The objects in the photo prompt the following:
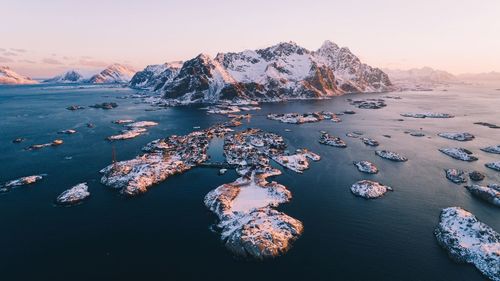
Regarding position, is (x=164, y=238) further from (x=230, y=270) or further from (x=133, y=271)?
(x=230, y=270)

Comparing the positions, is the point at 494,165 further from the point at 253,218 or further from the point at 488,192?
the point at 253,218

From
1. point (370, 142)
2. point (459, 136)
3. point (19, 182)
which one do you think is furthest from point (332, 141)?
point (19, 182)

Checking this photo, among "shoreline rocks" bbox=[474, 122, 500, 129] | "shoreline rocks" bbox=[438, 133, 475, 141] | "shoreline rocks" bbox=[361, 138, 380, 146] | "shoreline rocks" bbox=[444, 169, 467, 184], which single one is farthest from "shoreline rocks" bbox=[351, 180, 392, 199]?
"shoreline rocks" bbox=[474, 122, 500, 129]

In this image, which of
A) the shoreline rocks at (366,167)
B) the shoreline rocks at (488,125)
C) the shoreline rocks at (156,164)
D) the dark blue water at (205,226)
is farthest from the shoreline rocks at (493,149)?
the shoreline rocks at (156,164)

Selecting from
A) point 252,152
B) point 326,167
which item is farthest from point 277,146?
point 326,167

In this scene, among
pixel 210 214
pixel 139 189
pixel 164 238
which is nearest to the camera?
pixel 164 238

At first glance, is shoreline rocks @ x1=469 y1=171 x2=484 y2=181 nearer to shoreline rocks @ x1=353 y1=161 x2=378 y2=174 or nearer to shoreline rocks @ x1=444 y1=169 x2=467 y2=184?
shoreline rocks @ x1=444 y1=169 x2=467 y2=184
